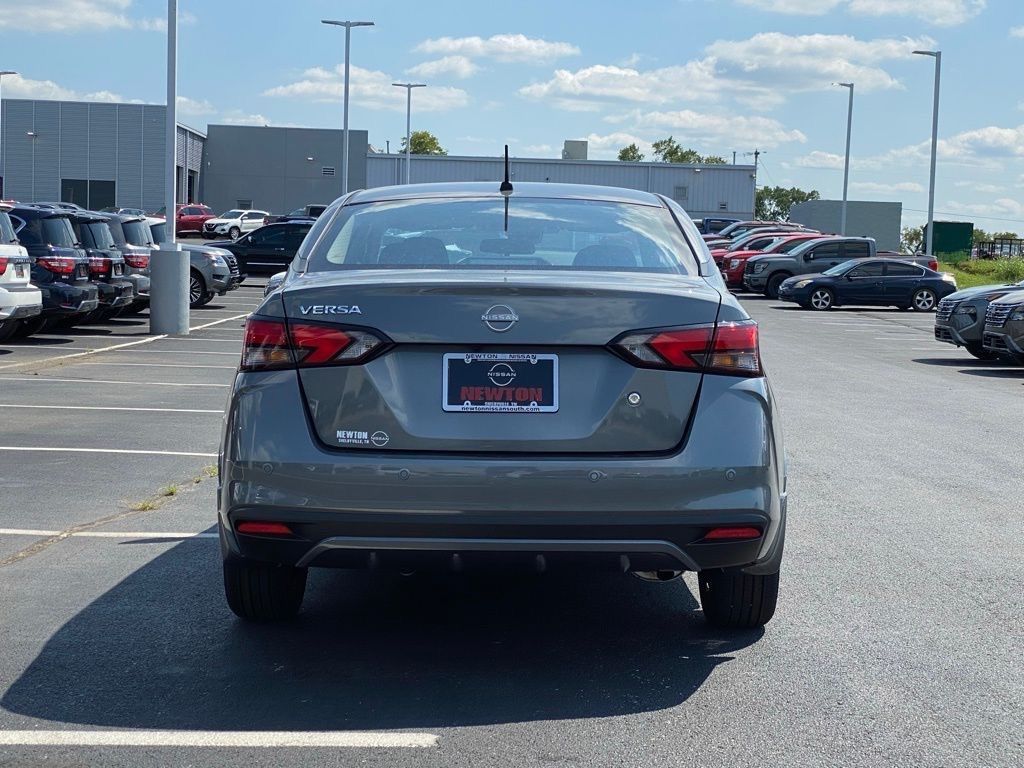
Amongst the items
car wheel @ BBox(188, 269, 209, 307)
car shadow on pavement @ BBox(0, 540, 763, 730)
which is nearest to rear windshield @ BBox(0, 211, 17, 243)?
car wheel @ BBox(188, 269, 209, 307)

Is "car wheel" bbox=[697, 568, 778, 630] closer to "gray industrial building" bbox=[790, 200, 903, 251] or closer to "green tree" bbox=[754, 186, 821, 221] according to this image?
"gray industrial building" bbox=[790, 200, 903, 251]

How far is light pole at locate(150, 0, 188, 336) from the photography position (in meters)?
20.8

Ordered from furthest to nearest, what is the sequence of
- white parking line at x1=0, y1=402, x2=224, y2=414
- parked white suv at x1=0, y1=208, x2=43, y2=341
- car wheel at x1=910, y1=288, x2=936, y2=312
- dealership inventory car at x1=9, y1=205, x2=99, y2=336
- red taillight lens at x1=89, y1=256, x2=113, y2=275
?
car wheel at x1=910, y1=288, x2=936, y2=312 → red taillight lens at x1=89, y1=256, x2=113, y2=275 → dealership inventory car at x1=9, y1=205, x2=99, y2=336 → parked white suv at x1=0, y1=208, x2=43, y2=341 → white parking line at x1=0, y1=402, x2=224, y2=414

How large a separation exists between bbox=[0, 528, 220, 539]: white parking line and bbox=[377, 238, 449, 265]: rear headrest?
91.8 inches

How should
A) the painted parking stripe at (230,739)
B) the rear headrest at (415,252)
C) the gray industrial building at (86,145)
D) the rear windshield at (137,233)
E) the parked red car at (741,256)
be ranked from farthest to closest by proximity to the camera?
the gray industrial building at (86,145), the parked red car at (741,256), the rear windshield at (137,233), the rear headrest at (415,252), the painted parking stripe at (230,739)

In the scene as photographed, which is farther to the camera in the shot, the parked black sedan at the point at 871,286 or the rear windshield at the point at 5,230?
the parked black sedan at the point at 871,286

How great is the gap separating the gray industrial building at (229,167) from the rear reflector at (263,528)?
67094mm

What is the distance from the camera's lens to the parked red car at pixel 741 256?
136 ft

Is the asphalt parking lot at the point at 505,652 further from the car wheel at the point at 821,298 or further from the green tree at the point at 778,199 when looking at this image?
the green tree at the point at 778,199

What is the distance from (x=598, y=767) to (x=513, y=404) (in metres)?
1.18

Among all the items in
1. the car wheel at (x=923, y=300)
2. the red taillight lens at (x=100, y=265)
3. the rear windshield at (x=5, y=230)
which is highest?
the rear windshield at (x=5, y=230)

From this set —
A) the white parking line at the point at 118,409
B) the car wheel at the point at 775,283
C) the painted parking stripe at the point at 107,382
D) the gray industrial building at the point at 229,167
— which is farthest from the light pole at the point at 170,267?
the gray industrial building at the point at 229,167

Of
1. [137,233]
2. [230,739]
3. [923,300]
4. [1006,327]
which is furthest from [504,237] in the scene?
Answer: [923,300]

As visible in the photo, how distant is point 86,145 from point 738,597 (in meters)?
→ 73.8
